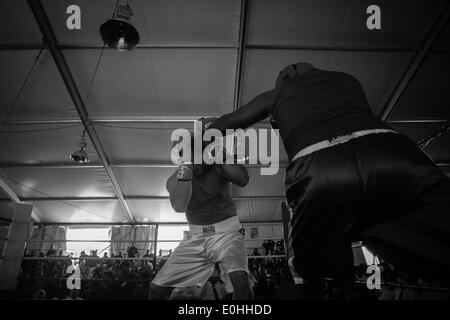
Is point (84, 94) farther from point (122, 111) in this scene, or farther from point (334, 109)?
point (334, 109)

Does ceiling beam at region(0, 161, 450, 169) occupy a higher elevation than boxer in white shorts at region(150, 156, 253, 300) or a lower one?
higher

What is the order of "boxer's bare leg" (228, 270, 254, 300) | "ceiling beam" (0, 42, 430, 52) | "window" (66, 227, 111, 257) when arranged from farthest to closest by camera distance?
"window" (66, 227, 111, 257) < "ceiling beam" (0, 42, 430, 52) < "boxer's bare leg" (228, 270, 254, 300)

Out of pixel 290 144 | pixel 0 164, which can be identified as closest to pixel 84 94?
pixel 0 164

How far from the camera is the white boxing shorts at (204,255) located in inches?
69.1

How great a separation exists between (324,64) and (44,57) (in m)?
5.53

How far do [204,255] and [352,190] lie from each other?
4.25ft

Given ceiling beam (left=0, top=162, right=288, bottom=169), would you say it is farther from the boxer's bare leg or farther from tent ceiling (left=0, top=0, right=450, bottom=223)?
the boxer's bare leg

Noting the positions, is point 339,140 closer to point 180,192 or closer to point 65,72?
point 180,192

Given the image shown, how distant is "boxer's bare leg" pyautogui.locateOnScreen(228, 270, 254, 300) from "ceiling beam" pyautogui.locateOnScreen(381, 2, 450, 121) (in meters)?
5.88

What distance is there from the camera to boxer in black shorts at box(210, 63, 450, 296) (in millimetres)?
733

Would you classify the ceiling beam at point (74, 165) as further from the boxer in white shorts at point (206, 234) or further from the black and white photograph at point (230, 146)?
the boxer in white shorts at point (206, 234)

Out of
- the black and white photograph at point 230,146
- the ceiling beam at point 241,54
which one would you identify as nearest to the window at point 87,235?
the black and white photograph at point 230,146

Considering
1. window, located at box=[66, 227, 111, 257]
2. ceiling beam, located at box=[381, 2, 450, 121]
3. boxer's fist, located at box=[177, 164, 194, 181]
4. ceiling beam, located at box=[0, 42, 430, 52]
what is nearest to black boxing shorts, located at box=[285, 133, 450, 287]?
boxer's fist, located at box=[177, 164, 194, 181]

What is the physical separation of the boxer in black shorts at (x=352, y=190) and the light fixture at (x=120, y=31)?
3.27 m
